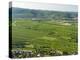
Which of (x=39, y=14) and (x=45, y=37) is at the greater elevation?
(x=39, y=14)

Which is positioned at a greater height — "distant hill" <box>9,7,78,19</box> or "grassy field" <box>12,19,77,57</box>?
"distant hill" <box>9,7,78,19</box>

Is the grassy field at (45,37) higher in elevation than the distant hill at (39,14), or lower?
lower

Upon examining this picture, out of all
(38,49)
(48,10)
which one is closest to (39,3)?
(48,10)
